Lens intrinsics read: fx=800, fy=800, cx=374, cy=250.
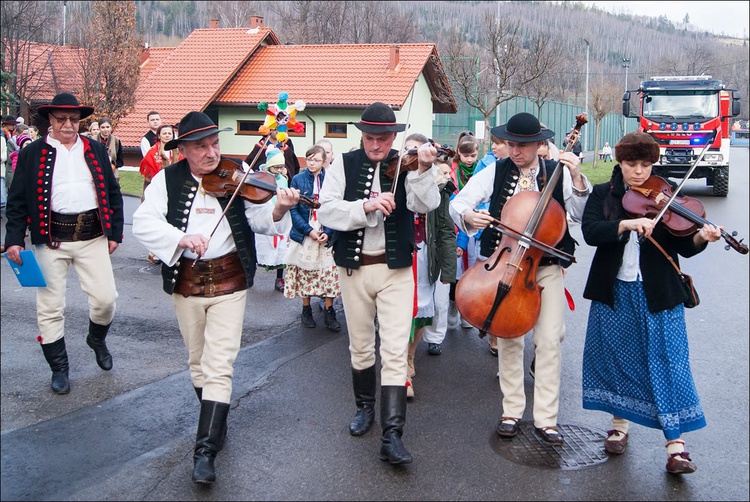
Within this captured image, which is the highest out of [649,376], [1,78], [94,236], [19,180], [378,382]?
[1,78]

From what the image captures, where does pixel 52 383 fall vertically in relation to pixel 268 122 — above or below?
below

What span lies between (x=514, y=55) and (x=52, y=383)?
2404cm

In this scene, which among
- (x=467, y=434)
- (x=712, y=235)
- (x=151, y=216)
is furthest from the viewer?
(x=467, y=434)

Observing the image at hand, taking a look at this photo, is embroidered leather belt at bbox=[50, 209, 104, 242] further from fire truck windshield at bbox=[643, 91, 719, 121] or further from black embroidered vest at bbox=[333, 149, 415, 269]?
fire truck windshield at bbox=[643, 91, 719, 121]

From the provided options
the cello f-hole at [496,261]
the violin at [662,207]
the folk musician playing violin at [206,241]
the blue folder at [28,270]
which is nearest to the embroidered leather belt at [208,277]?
the folk musician playing violin at [206,241]

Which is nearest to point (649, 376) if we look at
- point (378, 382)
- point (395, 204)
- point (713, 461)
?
point (713, 461)

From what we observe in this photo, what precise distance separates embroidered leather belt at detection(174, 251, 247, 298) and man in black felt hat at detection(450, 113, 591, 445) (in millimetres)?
1398

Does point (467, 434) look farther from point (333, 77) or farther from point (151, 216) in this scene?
point (333, 77)

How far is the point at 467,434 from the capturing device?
486 cm

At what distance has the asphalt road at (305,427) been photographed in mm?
4043

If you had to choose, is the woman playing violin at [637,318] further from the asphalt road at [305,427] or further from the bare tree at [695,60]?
the bare tree at [695,60]

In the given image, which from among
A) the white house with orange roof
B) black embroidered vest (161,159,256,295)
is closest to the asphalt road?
black embroidered vest (161,159,256,295)

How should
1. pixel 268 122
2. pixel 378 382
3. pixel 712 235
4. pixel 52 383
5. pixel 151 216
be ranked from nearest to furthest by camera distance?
pixel 712 235 < pixel 151 216 < pixel 52 383 < pixel 378 382 < pixel 268 122

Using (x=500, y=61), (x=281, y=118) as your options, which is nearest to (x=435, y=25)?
(x=500, y=61)
